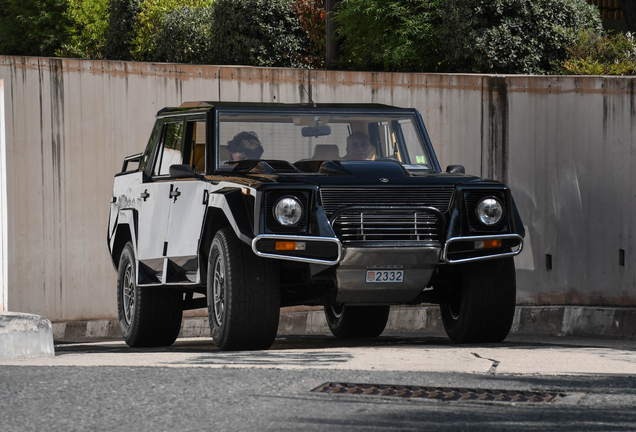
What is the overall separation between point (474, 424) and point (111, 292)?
9124 millimetres

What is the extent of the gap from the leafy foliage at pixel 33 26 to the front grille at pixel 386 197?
44366mm

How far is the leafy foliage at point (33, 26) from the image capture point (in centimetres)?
5169

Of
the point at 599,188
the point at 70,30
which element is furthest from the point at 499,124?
the point at 70,30

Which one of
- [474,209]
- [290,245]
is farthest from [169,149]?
[474,209]

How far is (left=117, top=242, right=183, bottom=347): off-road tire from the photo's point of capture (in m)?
10.7

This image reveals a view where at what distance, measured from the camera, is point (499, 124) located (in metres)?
14.5

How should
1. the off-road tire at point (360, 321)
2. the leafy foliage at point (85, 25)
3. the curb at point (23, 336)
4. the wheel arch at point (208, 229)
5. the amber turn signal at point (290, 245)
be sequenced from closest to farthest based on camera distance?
the amber turn signal at point (290, 245), the curb at point (23, 336), the wheel arch at point (208, 229), the off-road tire at point (360, 321), the leafy foliage at point (85, 25)

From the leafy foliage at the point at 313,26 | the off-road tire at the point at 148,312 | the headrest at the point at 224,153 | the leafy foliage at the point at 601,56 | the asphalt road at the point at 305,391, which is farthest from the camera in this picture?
the leafy foliage at the point at 313,26

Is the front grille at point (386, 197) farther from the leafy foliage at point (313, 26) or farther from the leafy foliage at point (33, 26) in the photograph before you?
the leafy foliage at point (33, 26)

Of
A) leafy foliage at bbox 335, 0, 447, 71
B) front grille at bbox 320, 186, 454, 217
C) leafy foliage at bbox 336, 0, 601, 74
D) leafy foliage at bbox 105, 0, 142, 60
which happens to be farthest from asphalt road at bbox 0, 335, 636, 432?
leafy foliage at bbox 105, 0, 142, 60

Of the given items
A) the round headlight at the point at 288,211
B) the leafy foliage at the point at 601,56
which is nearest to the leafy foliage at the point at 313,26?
the leafy foliage at the point at 601,56

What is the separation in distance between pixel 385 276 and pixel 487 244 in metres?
0.87

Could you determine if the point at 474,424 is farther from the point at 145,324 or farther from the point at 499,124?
the point at 499,124

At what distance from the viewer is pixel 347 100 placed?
47.8 ft
